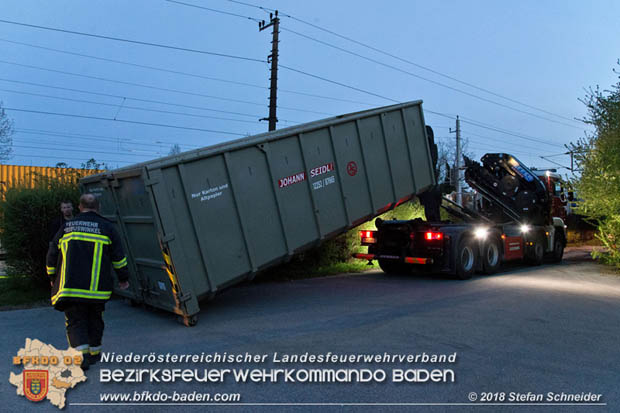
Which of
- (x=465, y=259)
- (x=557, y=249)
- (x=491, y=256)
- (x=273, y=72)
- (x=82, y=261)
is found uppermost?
(x=273, y=72)

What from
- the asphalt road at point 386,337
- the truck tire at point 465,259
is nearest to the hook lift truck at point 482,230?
the truck tire at point 465,259

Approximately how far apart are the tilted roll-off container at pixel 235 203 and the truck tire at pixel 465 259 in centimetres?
253

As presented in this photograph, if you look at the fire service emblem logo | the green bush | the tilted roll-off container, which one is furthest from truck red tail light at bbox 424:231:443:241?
the fire service emblem logo

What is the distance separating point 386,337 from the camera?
5.77 metres

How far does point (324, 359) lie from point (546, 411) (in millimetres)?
2070

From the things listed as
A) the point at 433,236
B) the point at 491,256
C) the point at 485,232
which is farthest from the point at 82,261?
the point at 491,256

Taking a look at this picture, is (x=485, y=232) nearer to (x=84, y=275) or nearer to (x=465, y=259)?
(x=465, y=259)

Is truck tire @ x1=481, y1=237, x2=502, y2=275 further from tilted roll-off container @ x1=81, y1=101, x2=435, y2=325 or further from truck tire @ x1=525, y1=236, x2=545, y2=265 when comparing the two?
tilted roll-off container @ x1=81, y1=101, x2=435, y2=325

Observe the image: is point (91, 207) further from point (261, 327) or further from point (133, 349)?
point (261, 327)

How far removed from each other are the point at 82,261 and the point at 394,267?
9.04 meters

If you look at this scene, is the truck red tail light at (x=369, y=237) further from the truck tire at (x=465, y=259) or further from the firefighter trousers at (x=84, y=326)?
the firefighter trousers at (x=84, y=326)

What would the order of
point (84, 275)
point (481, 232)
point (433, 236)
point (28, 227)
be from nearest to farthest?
point (84, 275) < point (28, 227) < point (433, 236) < point (481, 232)

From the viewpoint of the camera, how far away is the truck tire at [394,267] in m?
12.2

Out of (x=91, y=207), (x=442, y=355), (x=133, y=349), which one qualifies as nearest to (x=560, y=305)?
(x=442, y=355)
